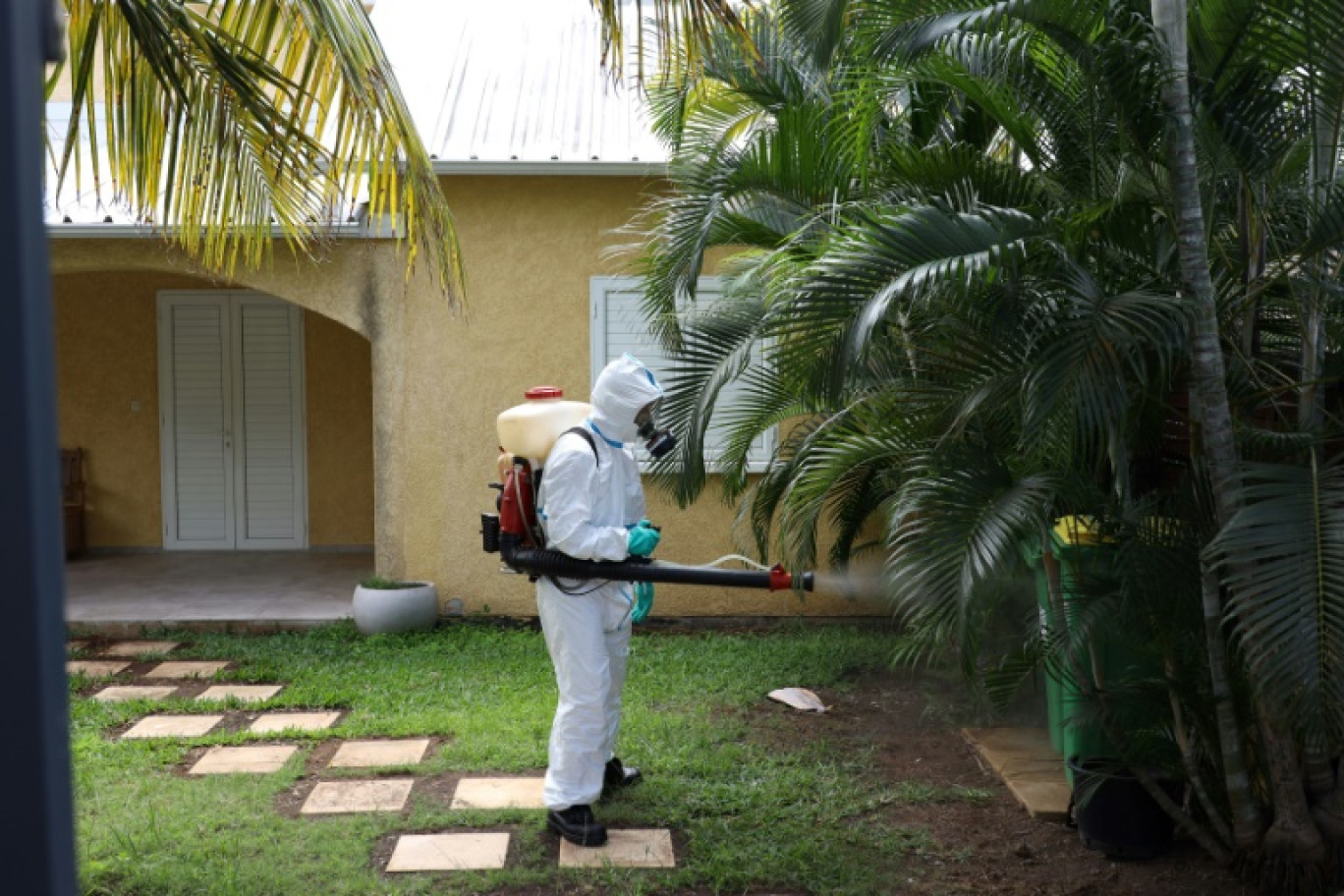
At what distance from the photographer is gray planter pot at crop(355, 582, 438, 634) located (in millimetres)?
8922

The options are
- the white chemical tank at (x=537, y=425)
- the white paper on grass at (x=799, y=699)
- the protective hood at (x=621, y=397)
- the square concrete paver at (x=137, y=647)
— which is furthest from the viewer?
the square concrete paver at (x=137, y=647)

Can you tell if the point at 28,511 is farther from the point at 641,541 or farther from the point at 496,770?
the point at 496,770

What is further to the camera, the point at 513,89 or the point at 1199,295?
the point at 513,89

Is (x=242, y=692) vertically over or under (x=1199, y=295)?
under

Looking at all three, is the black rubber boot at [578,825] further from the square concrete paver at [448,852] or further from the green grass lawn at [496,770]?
the square concrete paver at [448,852]

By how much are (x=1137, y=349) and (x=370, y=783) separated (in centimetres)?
384

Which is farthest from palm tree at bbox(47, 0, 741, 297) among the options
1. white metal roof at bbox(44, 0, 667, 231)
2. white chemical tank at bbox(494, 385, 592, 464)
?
white metal roof at bbox(44, 0, 667, 231)

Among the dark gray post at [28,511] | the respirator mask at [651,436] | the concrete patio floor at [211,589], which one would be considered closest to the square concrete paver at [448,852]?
the respirator mask at [651,436]

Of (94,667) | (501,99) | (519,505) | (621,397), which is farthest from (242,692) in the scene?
(501,99)

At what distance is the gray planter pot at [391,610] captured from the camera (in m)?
8.92

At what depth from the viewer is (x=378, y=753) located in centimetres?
645

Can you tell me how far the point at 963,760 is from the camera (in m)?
6.41

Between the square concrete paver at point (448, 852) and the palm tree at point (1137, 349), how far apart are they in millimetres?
1827

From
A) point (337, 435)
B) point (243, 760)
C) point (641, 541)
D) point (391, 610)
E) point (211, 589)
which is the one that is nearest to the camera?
point (641, 541)
